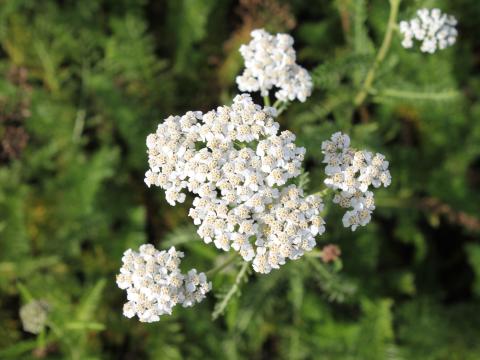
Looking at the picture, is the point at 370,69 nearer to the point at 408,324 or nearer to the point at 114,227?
the point at 408,324

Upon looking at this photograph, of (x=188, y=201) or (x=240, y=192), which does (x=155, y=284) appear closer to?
(x=240, y=192)

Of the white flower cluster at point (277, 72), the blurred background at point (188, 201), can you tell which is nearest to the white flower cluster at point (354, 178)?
the white flower cluster at point (277, 72)

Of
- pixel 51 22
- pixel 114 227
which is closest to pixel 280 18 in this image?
pixel 51 22

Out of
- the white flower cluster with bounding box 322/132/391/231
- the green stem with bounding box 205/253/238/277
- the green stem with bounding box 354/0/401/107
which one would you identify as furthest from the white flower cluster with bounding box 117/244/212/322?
the green stem with bounding box 354/0/401/107

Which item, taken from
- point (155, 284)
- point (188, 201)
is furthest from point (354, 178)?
point (188, 201)

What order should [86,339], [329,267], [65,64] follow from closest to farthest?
[329,267], [86,339], [65,64]
